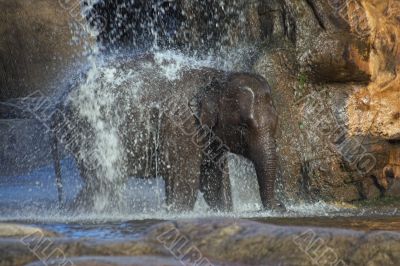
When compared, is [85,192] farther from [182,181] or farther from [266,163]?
[266,163]

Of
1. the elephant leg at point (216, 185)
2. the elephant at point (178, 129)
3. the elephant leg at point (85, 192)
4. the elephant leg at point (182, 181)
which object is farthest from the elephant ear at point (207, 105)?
the elephant leg at point (85, 192)

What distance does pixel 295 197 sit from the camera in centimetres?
857

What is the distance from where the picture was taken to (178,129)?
7.38 m

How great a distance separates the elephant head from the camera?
7176mm

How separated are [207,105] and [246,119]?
1.51 ft

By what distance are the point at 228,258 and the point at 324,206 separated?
5.35 m

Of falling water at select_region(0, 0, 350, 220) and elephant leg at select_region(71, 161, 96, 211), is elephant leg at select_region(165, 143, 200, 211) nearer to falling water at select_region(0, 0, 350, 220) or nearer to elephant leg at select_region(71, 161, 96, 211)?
falling water at select_region(0, 0, 350, 220)

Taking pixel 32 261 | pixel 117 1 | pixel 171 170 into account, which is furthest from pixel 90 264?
pixel 117 1

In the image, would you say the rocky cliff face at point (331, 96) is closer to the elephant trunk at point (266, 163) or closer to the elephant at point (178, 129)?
the elephant at point (178, 129)

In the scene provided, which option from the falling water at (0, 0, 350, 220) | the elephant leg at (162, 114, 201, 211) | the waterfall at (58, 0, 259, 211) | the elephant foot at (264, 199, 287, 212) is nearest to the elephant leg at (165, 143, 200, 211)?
the elephant leg at (162, 114, 201, 211)

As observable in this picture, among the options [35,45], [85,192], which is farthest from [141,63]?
[35,45]

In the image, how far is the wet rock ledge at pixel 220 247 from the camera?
3.00 m

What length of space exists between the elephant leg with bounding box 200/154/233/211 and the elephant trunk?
2.03 feet

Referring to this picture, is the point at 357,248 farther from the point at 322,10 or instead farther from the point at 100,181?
the point at 322,10
